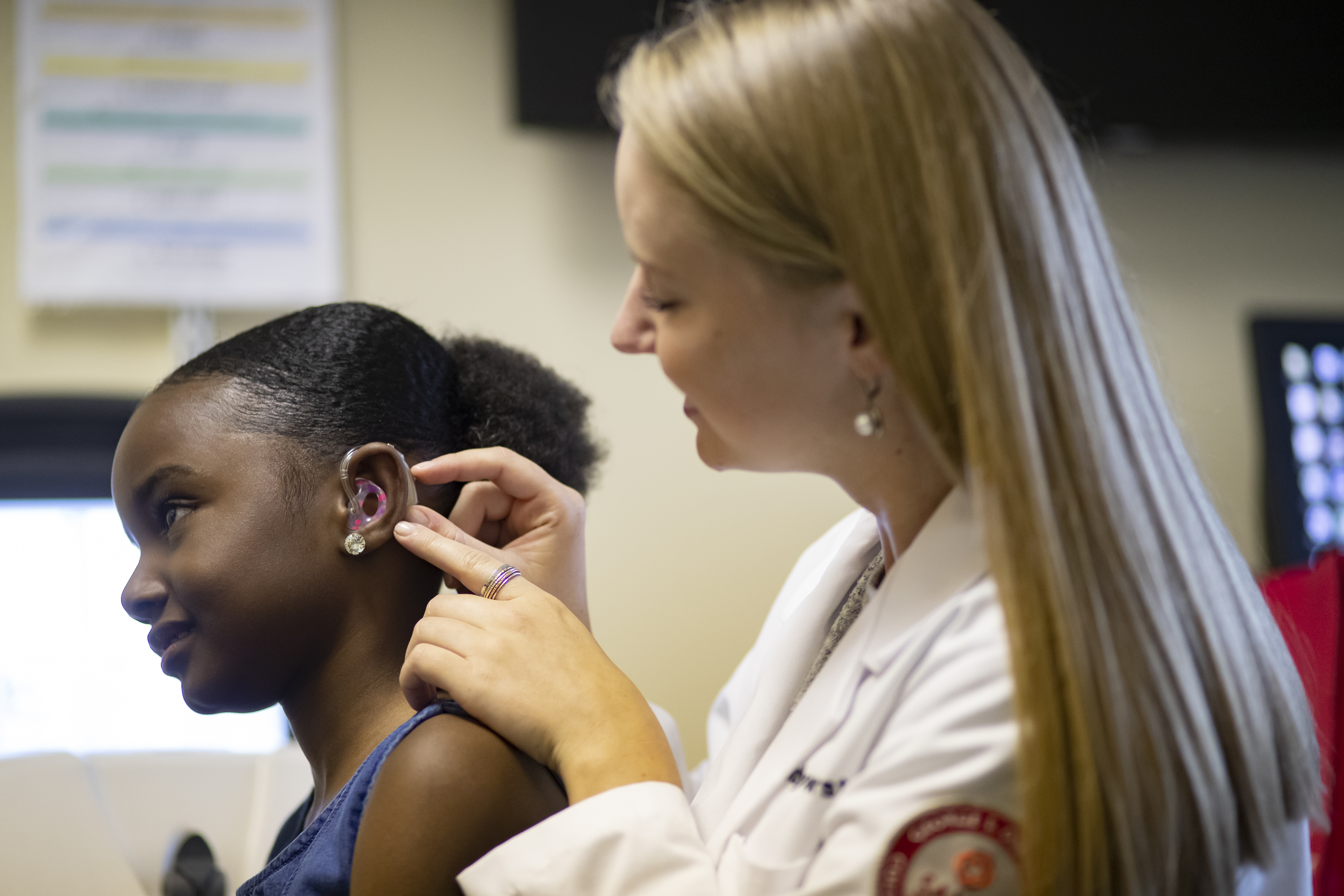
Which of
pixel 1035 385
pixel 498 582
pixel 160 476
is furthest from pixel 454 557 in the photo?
pixel 1035 385

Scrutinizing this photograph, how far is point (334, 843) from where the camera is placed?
31.8 inches

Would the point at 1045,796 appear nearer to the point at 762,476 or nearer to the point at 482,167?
the point at 762,476

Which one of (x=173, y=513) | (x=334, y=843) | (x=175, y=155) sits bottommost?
(x=334, y=843)

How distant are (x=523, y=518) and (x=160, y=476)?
0.34 meters

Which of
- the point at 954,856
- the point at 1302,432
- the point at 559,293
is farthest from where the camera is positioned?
the point at 1302,432

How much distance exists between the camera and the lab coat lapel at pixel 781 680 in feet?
2.76

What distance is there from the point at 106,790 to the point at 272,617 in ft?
2.34

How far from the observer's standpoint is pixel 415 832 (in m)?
0.70

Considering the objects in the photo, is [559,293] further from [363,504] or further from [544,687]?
[544,687]

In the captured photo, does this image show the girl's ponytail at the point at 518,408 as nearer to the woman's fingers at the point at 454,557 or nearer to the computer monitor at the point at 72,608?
the woman's fingers at the point at 454,557

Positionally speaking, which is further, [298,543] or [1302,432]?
[1302,432]

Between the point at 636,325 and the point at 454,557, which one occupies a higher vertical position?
the point at 636,325

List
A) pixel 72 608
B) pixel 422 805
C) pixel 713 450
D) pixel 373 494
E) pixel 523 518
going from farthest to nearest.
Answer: pixel 72 608 < pixel 523 518 < pixel 373 494 < pixel 713 450 < pixel 422 805

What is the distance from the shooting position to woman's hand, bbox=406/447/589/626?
96 cm
